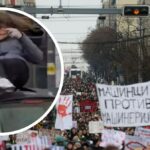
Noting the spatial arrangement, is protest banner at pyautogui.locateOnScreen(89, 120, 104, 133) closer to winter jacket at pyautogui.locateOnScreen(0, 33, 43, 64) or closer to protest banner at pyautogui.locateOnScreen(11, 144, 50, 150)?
protest banner at pyautogui.locateOnScreen(11, 144, 50, 150)

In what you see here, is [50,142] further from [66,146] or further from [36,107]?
[36,107]

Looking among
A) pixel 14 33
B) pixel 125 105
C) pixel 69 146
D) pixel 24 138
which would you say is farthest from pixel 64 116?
pixel 14 33

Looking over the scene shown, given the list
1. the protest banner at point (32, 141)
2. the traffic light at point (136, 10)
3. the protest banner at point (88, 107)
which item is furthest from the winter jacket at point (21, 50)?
the traffic light at point (136, 10)

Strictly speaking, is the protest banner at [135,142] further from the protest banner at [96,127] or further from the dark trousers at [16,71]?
the dark trousers at [16,71]

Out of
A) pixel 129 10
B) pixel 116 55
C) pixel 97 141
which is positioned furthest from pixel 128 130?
pixel 116 55

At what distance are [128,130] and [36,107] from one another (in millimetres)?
10362

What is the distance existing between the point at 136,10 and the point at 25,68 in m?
17.4

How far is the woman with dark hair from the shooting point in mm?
2662

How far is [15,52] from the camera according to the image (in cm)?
266

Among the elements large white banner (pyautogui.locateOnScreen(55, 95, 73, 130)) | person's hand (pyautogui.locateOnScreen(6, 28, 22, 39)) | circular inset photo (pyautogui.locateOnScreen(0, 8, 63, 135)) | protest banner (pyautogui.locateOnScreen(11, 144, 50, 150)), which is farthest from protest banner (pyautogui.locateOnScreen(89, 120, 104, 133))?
person's hand (pyautogui.locateOnScreen(6, 28, 22, 39))

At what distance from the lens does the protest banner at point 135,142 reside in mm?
11219

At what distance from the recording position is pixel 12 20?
2709mm

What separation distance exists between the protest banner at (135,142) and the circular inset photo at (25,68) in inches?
337

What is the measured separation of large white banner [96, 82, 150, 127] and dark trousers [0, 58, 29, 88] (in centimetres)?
855
